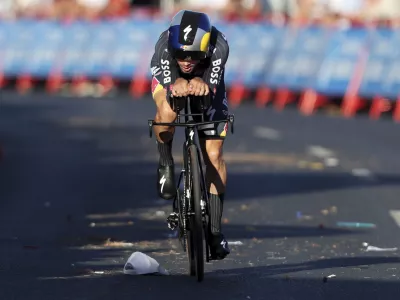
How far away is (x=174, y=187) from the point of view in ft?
30.2

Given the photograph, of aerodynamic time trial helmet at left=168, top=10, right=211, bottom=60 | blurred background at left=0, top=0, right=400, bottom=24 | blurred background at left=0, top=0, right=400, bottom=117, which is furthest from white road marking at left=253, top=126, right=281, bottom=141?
aerodynamic time trial helmet at left=168, top=10, right=211, bottom=60

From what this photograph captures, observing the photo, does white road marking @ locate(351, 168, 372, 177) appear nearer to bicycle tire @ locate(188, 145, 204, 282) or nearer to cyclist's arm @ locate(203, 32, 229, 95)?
cyclist's arm @ locate(203, 32, 229, 95)

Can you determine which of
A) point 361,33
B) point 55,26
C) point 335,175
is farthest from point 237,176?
point 55,26

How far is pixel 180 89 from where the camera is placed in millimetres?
8695

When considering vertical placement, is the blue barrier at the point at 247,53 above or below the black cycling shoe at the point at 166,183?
below

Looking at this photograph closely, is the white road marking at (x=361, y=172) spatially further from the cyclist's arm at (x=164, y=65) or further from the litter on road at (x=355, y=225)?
the cyclist's arm at (x=164, y=65)

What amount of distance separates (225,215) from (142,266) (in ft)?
11.8

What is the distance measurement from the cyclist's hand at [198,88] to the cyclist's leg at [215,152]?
1.45 feet

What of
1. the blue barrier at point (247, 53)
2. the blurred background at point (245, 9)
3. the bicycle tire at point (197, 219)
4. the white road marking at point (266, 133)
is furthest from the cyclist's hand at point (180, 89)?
the blurred background at point (245, 9)

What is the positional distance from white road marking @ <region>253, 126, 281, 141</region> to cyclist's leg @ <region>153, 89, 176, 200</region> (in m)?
12.6

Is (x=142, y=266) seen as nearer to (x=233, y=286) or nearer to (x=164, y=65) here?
(x=233, y=286)

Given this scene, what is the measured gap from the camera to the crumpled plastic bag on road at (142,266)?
9094 mm

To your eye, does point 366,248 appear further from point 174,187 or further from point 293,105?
point 293,105

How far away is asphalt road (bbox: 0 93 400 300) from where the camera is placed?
8.77 m
